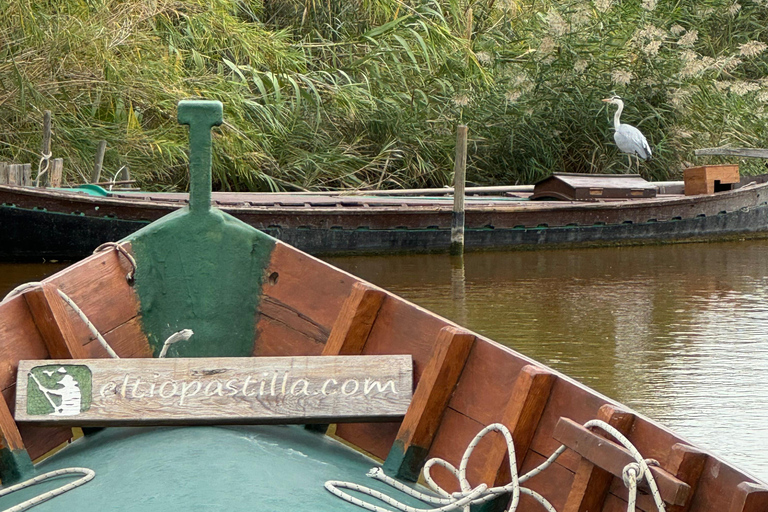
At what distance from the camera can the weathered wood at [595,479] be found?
2176 mm

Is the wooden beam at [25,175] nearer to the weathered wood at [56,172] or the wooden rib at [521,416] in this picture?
the weathered wood at [56,172]

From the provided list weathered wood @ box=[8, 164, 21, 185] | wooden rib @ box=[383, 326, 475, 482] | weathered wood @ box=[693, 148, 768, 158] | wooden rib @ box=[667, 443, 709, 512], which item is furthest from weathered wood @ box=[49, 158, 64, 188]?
wooden rib @ box=[667, 443, 709, 512]

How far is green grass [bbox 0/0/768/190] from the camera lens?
11.9m

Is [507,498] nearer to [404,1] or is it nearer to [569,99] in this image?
[569,99]

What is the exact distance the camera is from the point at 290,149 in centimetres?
1291

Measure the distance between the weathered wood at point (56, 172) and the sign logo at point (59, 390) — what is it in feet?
26.6

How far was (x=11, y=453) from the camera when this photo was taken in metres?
2.61

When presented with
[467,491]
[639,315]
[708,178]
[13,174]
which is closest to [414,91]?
[708,178]

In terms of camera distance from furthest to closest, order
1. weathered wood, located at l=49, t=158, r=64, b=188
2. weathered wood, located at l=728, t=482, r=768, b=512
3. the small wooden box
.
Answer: the small wooden box < weathered wood, located at l=49, t=158, r=64, b=188 < weathered wood, located at l=728, t=482, r=768, b=512

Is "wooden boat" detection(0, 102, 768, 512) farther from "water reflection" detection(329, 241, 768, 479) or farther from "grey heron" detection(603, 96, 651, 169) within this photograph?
"grey heron" detection(603, 96, 651, 169)

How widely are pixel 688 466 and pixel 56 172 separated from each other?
30.8ft

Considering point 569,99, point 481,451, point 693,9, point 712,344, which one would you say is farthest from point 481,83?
point 481,451

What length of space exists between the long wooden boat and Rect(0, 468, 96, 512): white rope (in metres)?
7.12

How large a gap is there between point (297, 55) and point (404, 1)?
6.79 ft
